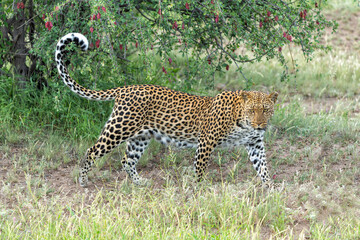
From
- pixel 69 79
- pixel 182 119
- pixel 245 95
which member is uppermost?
pixel 245 95

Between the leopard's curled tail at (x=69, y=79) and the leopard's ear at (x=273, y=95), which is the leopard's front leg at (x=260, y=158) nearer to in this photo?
the leopard's ear at (x=273, y=95)

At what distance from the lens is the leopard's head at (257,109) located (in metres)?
5.45

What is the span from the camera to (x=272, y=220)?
4895mm

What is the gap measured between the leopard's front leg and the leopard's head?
0.42m

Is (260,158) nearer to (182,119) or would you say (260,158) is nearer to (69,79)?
(182,119)

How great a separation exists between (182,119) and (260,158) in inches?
38.6

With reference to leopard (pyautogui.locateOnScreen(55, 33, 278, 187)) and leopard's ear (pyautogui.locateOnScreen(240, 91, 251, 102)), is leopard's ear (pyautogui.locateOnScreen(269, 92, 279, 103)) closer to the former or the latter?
leopard (pyautogui.locateOnScreen(55, 33, 278, 187))

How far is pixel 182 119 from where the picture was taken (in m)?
5.88

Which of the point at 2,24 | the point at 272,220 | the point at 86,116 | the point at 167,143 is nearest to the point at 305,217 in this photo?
the point at 272,220

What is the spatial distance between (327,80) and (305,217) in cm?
599

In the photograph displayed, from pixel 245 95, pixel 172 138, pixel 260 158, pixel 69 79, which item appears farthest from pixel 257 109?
pixel 69 79

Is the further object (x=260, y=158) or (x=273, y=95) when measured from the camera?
(x=260, y=158)

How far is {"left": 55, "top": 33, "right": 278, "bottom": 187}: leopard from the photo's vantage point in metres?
5.59

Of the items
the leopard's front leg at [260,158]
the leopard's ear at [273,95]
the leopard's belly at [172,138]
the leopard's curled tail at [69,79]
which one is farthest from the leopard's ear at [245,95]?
the leopard's curled tail at [69,79]
